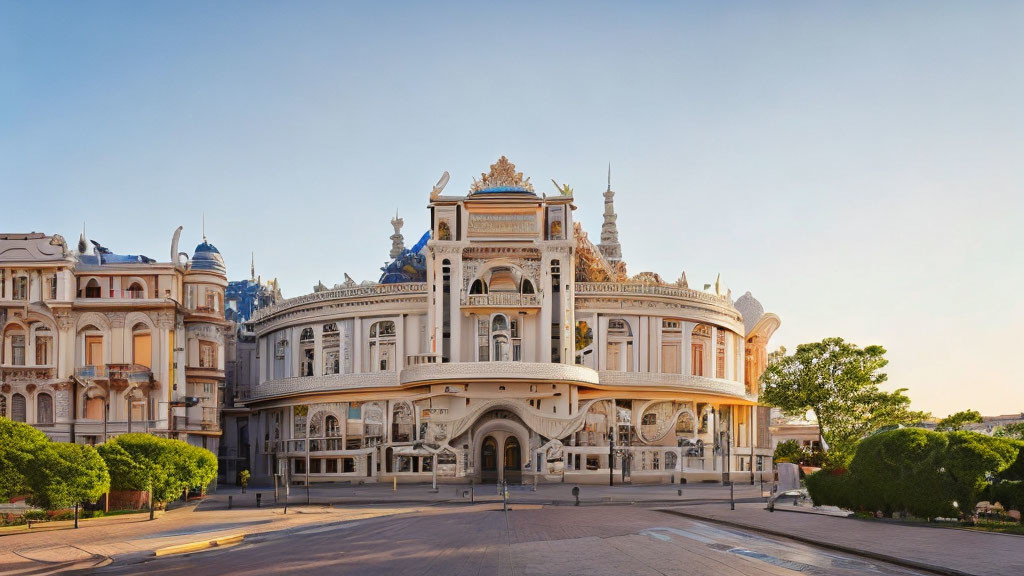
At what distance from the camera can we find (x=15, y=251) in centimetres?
6812

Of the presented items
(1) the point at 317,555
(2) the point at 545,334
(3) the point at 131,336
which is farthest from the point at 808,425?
(1) the point at 317,555

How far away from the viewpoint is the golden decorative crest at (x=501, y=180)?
79875 millimetres

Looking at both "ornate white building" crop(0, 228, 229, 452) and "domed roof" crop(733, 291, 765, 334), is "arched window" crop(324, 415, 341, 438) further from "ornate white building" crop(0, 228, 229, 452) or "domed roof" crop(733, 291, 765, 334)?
"domed roof" crop(733, 291, 765, 334)

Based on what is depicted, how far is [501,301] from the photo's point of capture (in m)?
75.9

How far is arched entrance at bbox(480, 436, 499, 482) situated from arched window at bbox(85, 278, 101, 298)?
97.7ft

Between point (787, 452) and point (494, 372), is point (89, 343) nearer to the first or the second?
point (494, 372)

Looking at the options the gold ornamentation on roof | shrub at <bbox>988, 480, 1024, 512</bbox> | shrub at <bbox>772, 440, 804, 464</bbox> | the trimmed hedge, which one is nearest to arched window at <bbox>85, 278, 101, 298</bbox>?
the gold ornamentation on roof

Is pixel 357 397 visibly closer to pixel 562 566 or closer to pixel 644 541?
pixel 644 541

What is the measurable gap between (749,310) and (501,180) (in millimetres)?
30709

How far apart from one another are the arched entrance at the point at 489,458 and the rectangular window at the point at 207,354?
20.8 m

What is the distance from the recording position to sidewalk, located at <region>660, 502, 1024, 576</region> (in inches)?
888

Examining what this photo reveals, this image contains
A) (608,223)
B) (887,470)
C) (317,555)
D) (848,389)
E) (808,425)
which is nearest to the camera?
(317,555)

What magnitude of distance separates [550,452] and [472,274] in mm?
15006

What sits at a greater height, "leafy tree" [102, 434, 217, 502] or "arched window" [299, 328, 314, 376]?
"arched window" [299, 328, 314, 376]
